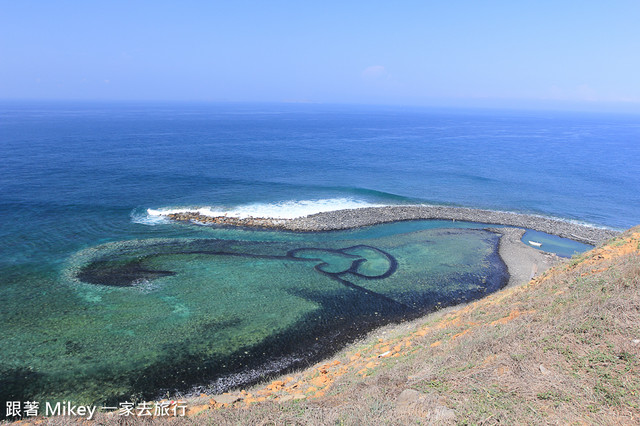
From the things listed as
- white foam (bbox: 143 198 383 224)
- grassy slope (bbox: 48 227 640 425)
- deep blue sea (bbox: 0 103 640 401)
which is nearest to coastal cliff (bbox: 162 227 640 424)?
grassy slope (bbox: 48 227 640 425)

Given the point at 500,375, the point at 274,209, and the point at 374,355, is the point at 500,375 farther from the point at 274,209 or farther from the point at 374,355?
the point at 274,209

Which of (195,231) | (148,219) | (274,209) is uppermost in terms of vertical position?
(274,209)

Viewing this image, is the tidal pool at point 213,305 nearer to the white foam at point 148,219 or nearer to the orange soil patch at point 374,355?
the orange soil patch at point 374,355

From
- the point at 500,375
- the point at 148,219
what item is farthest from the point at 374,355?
the point at 148,219

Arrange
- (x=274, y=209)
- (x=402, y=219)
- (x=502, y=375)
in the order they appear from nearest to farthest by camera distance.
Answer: (x=502, y=375) → (x=402, y=219) → (x=274, y=209)

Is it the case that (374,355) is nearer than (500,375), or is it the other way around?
(500,375)

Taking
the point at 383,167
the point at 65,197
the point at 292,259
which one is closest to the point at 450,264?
the point at 292,259

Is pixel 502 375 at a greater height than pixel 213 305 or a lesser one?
greater
